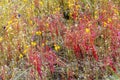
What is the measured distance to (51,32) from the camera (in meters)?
3.67

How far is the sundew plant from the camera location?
3241 mm

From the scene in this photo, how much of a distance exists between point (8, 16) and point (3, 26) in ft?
0.47

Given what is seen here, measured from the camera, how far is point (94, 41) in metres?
3.54

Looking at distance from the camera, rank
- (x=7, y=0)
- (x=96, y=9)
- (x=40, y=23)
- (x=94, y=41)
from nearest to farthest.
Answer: (x=94, y=41) < (x=40, y=23) < (x=96, y=9) < (x=7, y=0)

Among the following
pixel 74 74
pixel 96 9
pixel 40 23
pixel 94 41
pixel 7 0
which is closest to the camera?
pixel 74 74

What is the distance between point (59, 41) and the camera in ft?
11.9

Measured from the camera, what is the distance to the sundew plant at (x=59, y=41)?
128 inches

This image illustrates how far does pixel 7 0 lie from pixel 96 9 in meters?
1.24

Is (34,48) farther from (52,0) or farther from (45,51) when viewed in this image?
(52,0)

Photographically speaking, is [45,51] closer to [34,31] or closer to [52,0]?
[34,31]

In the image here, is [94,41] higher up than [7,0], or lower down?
lower down

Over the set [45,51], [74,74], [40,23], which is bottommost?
[74,74]

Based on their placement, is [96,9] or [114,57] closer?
[114,57]

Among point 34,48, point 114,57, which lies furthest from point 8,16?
point 114,57
